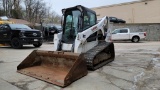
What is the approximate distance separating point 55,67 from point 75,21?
2.00 meters

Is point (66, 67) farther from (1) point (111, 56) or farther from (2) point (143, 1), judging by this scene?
(2) point (143, 1)

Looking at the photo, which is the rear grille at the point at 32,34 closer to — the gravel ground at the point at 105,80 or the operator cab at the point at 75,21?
the operator cab at the point at 75,21

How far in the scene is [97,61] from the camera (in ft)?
24.5

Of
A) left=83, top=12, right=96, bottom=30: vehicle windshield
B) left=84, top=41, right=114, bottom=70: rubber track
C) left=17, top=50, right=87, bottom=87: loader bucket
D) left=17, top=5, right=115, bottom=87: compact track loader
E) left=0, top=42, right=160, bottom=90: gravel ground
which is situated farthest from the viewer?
left=83, top=12, right=96, bottom=30: vehicle windshield

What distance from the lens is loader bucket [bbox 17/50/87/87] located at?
18.3 feet

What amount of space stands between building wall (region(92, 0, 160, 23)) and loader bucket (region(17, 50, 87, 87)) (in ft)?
99.6

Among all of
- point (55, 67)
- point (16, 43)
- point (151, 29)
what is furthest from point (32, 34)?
point (151, 29)

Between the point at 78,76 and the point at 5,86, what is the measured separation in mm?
1951

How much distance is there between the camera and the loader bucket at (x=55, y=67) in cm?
557

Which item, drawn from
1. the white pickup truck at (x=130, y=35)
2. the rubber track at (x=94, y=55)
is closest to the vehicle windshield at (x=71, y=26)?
the rubber track at (x=94, y=55)

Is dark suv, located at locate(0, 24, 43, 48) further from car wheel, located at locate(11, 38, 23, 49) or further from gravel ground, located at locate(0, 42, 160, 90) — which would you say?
gravel ground, located at locate(0, 42, 160, 90)

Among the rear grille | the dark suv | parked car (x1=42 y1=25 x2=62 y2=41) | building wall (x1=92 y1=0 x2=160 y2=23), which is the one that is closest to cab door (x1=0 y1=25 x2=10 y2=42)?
the dark suv

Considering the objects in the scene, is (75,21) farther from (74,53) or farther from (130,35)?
(130,35)

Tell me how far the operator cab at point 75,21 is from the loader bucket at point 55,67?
3.56ft
